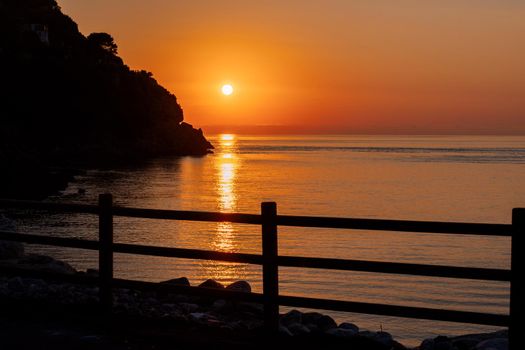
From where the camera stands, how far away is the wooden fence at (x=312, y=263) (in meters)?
8.46

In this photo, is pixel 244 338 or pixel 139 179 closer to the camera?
pixel 244 338

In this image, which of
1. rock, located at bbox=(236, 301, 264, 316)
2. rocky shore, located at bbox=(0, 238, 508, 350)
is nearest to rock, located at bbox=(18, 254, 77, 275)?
rocky shore, located at bbox=(0, 238, 508, 350)

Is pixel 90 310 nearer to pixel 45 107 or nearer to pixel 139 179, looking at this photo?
pixel 139 179

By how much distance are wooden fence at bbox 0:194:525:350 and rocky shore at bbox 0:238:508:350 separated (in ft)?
1.90

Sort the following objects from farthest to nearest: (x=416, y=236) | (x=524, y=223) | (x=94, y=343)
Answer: (x=416, y=236) < (x=94, y=343) < (x=524, y=223)

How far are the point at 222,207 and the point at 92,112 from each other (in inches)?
4659

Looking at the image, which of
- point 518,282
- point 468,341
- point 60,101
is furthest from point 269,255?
point 60,101

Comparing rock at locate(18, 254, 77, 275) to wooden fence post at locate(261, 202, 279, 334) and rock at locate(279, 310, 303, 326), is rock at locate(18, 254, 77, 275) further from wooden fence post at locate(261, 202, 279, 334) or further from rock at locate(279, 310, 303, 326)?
wooden fence post at locate(261, 202, 279, 334)

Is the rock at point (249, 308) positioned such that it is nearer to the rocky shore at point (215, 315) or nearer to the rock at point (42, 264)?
the rocky shore at point (215, 315)

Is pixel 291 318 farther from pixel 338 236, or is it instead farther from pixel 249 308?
pixel 338 236

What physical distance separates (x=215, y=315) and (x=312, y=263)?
484 cm

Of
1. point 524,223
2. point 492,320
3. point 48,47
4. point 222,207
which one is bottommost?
point 222,207

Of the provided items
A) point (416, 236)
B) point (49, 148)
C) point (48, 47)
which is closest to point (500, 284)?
point (416, 236)

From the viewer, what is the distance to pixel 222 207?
66.0 m
